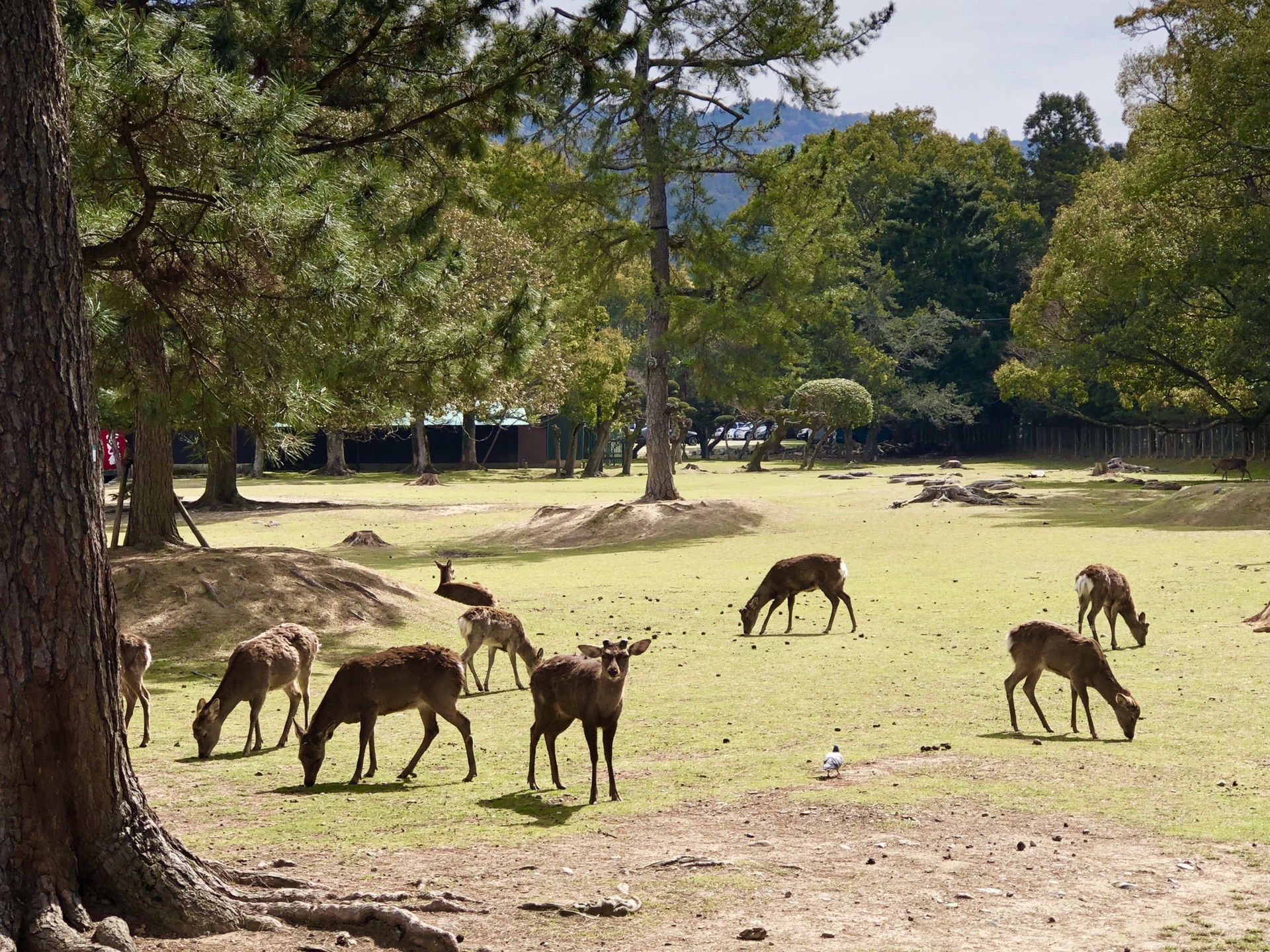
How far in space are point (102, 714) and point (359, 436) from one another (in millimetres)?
58145

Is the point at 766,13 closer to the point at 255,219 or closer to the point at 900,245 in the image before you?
the point at 255,219

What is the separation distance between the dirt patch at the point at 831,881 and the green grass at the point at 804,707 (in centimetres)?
39

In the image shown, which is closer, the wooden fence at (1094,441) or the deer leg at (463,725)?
the deer leg at (463,725)

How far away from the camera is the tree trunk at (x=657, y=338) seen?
115ft

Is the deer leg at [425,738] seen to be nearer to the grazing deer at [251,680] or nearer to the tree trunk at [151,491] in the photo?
the grazing deer at [251,680]

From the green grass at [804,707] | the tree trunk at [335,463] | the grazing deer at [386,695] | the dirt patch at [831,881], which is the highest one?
the tree trunk at [335,463]

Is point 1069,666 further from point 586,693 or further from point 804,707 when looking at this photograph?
point 586,693

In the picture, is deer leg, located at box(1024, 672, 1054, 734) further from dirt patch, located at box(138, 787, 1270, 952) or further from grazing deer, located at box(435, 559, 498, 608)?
grazing deer, located at box(435, 559, 498, 608)

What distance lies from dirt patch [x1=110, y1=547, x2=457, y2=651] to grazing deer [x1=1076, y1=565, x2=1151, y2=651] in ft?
25.9

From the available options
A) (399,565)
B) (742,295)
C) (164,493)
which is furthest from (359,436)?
(164,493)

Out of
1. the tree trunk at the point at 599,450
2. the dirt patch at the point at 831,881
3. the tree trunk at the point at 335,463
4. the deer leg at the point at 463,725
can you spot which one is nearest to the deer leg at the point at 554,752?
the deer leg at the point at 463,725

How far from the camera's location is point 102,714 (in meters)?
5.75

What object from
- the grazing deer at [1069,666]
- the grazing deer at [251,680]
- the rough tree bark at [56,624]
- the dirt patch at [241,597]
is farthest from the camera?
the dirt patch at [241,597]

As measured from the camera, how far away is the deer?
844cm
